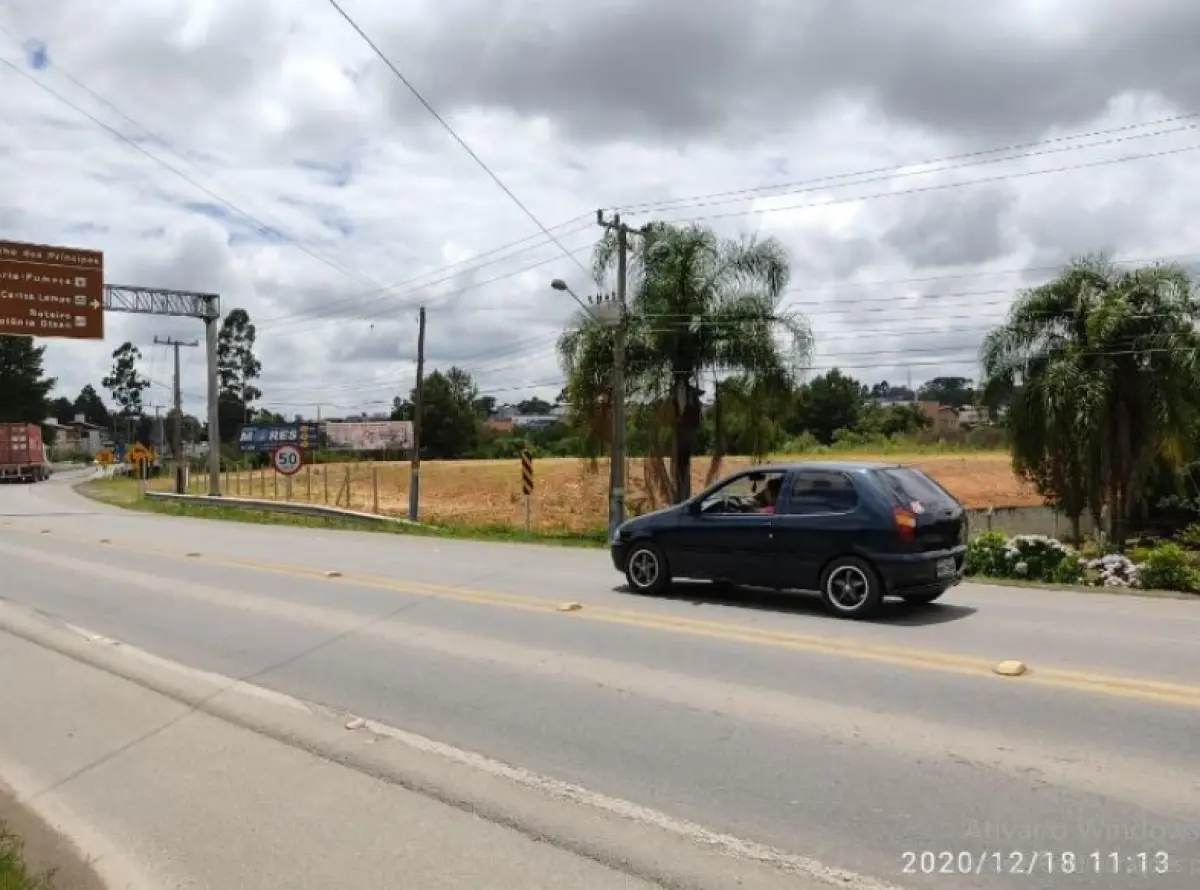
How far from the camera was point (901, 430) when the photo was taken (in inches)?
4188

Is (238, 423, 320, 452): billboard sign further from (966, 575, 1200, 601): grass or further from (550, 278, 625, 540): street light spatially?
(966, 575, 1200, 601): grass

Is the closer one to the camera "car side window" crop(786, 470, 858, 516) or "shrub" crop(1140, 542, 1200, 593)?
"car side window" crop(786, 470, 858, 516)

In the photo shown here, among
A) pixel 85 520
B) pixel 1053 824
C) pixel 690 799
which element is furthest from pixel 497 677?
pixel 85 520

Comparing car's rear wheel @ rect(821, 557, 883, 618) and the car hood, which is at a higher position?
the car hood

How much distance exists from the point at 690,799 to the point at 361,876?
1625 mm

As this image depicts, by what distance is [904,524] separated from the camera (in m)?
9.80

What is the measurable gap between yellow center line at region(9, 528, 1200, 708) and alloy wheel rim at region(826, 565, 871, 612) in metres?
1.07

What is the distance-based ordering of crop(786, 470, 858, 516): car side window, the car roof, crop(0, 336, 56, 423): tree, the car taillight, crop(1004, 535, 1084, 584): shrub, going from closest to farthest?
the car taillight
crop(786, 470, 858, 516): car side window
the car roof
crop(1004, 535, 1084, 584): shrub
crop(0, 336, 56, 423): tree

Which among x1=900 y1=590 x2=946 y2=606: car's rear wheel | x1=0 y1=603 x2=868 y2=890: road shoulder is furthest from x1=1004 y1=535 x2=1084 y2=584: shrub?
x1=0 y1=603 x2=868 y2=890: road shoulder

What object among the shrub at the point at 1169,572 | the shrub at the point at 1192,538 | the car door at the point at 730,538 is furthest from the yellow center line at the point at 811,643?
the shrub at the point at 1192,538

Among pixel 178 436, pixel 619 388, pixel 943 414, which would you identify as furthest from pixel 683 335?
pixel 943 414

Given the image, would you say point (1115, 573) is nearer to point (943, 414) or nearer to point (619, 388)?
point (619, 388)

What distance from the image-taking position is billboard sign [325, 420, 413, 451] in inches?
3812

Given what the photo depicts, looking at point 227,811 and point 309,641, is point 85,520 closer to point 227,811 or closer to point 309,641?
point 309,641
